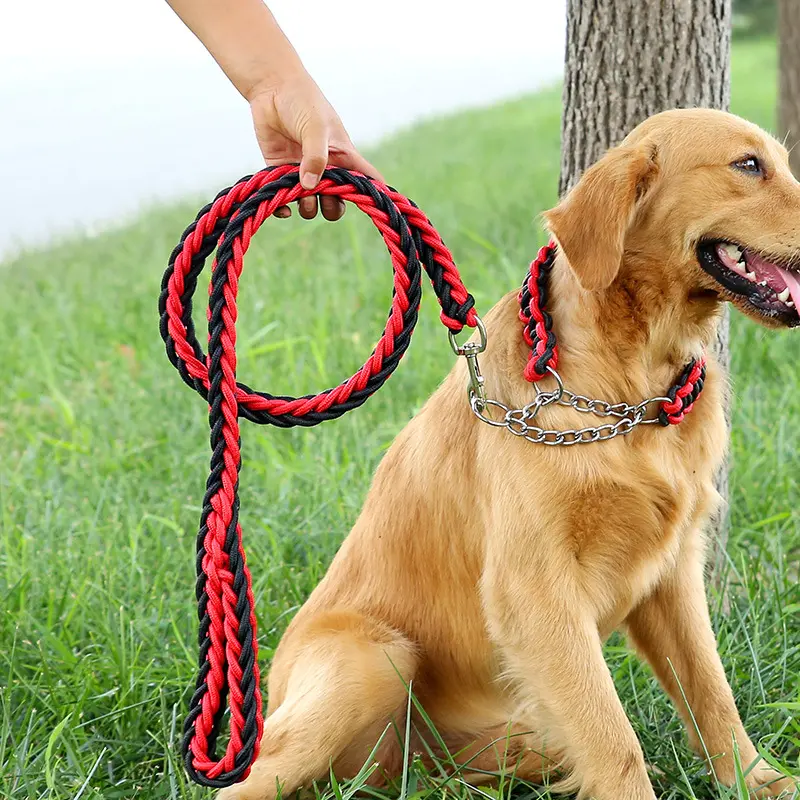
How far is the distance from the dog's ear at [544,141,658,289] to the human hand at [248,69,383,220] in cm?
46

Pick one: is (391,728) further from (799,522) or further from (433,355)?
(433,355)

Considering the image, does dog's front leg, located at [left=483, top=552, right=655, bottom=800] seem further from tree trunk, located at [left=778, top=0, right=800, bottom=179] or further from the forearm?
tree trunk, located at [left=778, top=0, right=800, bottom=179]

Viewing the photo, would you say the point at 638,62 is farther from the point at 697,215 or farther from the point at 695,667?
the point at 695,667

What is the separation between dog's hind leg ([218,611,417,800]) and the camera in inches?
94.3

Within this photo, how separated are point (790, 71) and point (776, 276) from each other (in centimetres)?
543

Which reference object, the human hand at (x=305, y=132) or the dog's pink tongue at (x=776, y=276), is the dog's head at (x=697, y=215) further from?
the human hand at (x=305, y=132)

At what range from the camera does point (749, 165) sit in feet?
7.79

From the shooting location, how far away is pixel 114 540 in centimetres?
375

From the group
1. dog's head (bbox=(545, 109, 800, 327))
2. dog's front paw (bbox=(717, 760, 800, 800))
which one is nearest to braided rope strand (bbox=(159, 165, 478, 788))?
dog's head (bbox=(545, 109, 800, 327))

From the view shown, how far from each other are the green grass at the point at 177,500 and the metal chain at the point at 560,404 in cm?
86

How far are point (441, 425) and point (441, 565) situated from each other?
14.2 inches

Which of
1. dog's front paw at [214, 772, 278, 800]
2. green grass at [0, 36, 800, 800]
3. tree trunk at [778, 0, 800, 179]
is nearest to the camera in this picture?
dog's front paw at [214, 772, 278, 800]

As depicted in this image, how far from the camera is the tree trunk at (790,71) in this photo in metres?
6.97

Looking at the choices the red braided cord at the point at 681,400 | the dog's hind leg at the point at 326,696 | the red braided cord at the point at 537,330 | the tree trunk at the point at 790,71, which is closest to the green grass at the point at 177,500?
the dog's hind leg at the point at 326,696
